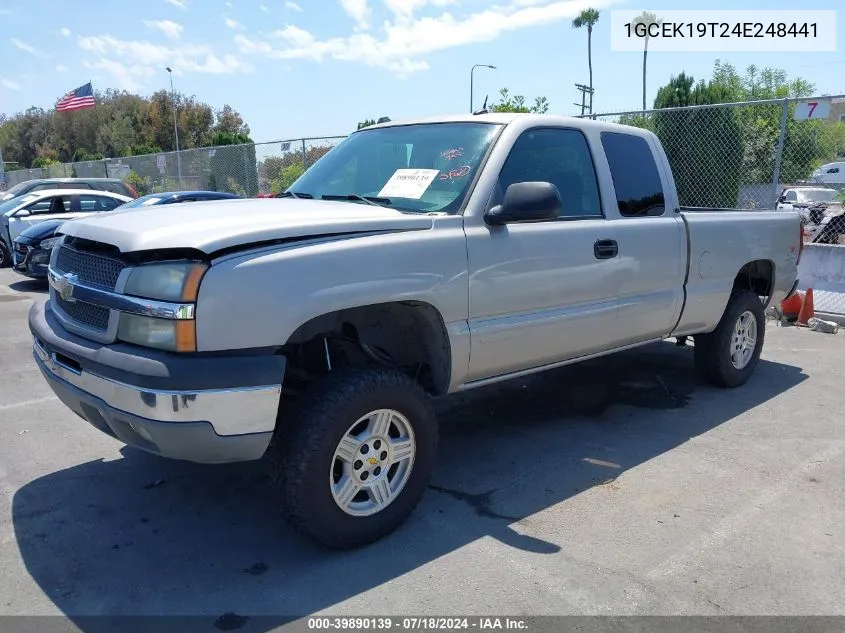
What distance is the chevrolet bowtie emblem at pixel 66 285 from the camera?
335 centimetres

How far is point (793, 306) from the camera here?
8812 mm

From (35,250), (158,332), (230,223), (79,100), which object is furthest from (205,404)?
(79,100)

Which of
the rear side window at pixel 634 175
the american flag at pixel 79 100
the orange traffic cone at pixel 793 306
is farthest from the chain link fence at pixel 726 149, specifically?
the american flag at pixel 79 100

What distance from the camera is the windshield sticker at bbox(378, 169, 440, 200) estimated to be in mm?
3900

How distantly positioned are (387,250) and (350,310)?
33 cm

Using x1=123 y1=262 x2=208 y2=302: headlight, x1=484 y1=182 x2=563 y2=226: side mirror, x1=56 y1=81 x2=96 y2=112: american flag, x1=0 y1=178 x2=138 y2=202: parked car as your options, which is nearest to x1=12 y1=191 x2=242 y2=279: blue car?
x1=0 y1=178 x2=138 y2=202: parked car

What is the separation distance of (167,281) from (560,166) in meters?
2.53

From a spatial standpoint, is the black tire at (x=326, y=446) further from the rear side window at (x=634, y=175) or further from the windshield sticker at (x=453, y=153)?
the rear side window at (x=634, y=175)

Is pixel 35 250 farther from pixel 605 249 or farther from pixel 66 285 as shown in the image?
pixel 605 249

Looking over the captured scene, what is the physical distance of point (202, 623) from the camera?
2811mm

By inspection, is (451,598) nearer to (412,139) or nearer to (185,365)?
(185,365)

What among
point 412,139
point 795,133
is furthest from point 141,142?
point 412,139

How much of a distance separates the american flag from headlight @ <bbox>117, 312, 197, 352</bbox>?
97.3 feet

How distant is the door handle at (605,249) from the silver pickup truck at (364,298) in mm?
13
